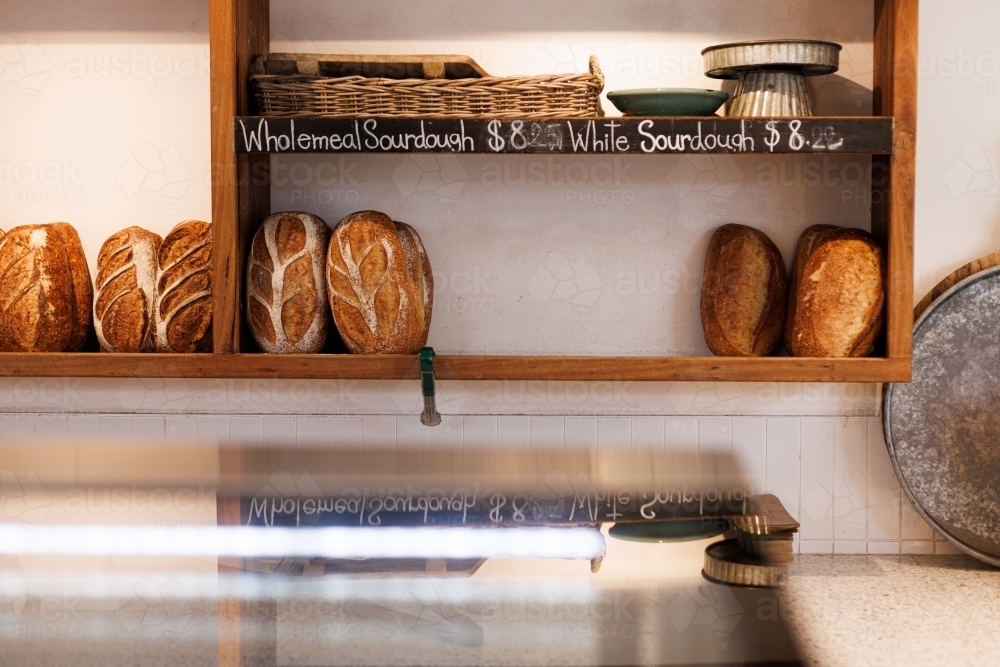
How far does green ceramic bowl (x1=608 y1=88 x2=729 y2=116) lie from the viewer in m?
1.76

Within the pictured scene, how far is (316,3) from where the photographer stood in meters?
2.03

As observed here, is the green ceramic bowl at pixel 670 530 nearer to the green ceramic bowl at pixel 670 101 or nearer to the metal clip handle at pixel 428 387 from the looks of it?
the metal clip handle at pixel 428 387

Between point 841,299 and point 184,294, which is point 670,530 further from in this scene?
point 184,294

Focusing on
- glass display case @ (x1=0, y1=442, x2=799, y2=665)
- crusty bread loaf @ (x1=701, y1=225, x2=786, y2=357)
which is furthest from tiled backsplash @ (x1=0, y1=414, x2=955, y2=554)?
glass display case @ (x1=0, y1=442, x2=799, y2=665)

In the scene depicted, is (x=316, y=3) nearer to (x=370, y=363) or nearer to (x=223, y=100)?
(x=223, y=100)

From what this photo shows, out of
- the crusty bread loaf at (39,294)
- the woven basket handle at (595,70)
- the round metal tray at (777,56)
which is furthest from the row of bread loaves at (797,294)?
the crusty bread loaf at (39,294)

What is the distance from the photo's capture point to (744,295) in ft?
6.23

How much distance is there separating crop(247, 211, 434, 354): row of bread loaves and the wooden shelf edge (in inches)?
1.8

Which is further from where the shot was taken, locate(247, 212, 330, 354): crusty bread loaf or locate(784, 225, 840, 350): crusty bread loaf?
locate(784, 225, 840, 350): crusty bread loaf

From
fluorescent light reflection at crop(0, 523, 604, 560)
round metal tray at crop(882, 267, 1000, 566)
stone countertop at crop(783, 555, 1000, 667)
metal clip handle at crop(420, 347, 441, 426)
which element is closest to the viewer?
fluorescent light reflection at crop(0, 523, 604, 560)

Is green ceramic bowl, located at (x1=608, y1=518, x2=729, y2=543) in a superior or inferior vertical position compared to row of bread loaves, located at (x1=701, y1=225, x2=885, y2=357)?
inferior

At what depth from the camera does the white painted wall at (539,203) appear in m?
2.03

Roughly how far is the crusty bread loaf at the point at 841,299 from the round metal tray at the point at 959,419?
0.82 feet

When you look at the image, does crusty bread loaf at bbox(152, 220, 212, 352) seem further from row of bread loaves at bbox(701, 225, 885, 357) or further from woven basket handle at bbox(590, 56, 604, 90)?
row of bread loaves at bbox(701, 225, 885, 357)
